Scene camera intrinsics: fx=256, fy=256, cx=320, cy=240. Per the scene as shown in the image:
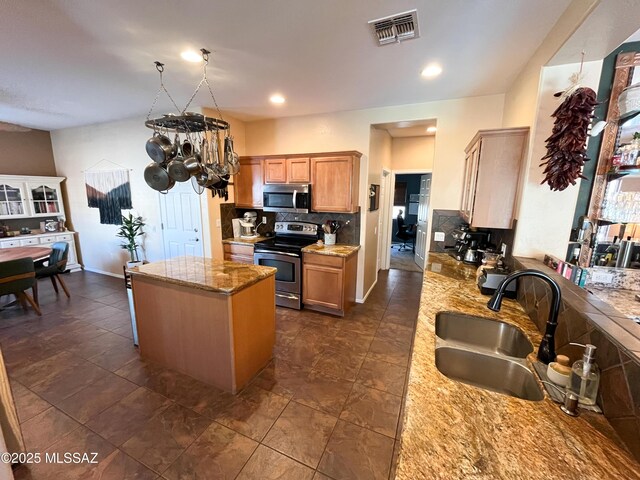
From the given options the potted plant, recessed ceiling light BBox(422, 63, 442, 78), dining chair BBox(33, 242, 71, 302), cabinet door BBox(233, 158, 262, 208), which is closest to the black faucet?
recessed ceiling light BBox(422, 63, 442, 78)

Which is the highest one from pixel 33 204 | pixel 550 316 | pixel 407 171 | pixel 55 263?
pixel 407 171

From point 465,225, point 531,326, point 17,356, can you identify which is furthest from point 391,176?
point 17,356

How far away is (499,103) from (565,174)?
184 cm

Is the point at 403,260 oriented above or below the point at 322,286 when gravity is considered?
below

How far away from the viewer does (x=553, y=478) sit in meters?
0.71

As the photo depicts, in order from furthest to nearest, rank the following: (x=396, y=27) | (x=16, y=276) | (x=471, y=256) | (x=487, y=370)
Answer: (x=16, y=276) < (x=471, y=256) < (x=396, y=27) < (x=487, y=370)

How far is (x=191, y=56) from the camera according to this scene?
2223 millimetres

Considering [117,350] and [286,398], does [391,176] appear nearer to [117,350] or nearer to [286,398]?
[286,398]

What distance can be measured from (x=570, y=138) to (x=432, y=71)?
1.40 metres

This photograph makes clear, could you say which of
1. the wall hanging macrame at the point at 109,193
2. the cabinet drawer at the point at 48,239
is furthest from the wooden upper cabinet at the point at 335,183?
the cabinet drawer at the point at 48,239

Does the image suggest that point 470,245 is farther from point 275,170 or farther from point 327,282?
point 275,170

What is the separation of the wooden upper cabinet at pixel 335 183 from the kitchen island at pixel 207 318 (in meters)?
1.61

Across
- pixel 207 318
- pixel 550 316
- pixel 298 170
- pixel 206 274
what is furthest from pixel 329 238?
pixel 550 316

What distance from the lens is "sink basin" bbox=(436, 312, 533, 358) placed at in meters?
1.53
